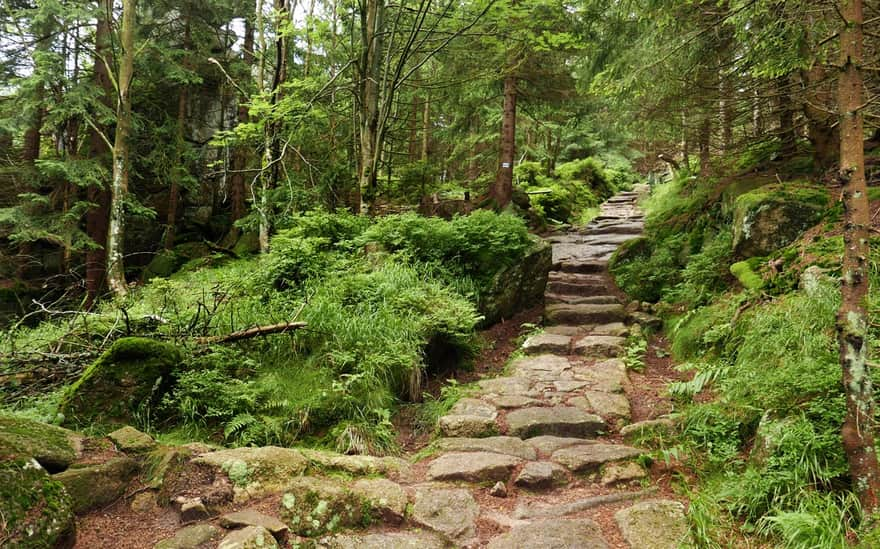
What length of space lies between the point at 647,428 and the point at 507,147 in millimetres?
10187

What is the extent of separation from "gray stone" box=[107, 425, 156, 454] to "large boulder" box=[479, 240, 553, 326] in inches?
200

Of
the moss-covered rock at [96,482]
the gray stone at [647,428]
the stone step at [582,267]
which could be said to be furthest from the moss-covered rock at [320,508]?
the stone step at [582,267]

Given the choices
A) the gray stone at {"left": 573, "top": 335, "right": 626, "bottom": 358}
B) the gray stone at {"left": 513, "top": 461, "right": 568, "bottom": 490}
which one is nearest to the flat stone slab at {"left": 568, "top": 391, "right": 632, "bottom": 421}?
the gray stone at {"left": 513, "top": 461, "right": 568, "bottom": 490}

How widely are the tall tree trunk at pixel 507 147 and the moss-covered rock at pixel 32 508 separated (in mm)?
11859

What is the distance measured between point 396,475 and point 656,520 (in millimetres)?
1887

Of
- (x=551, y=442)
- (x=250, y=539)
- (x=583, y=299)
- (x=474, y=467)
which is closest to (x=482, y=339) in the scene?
(x=583, y=299)

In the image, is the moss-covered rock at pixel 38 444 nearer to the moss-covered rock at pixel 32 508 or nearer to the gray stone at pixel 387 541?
the moss-covered rock at pixel 32 508

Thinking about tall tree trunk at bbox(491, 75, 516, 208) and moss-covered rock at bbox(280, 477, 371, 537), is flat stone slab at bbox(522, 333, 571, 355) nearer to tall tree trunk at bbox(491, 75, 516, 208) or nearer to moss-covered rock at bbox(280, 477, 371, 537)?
moss-covered rock at bbox(280, 477, 371, 537)

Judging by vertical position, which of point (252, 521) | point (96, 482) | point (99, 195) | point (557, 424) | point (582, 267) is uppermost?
point (99, 195)

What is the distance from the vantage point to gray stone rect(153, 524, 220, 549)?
257cm

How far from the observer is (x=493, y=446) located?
4.24m

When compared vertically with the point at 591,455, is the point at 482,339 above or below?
above

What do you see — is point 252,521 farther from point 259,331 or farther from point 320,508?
point 259,331

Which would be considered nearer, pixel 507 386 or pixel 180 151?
pixel 507 386
